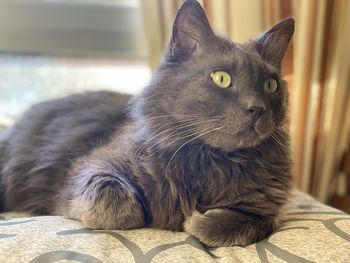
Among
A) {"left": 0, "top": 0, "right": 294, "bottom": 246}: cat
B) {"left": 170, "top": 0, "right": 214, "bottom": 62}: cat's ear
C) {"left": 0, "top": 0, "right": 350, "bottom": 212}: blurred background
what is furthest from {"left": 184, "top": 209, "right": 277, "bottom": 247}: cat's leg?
{"left": 0, "top": 0, "right": 350, "bottom": 212}: blurred background

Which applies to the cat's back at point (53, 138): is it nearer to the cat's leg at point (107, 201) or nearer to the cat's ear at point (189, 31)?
the cat's leg at point (107, 201)

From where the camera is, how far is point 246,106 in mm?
1010

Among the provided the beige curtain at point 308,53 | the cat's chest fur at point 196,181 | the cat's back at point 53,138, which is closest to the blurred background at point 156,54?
the beige curtain at point 308,53

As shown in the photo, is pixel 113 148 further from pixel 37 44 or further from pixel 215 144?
pixel 37 44

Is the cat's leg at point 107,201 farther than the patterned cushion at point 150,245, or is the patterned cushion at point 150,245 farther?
the cat's leg at point 107,201

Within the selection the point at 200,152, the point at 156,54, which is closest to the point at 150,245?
the point at 200,152

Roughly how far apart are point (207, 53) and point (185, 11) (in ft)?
0.39

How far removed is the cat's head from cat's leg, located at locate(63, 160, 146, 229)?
0.49 feet

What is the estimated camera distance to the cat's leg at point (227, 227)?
101 centimetres

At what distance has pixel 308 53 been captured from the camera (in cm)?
182

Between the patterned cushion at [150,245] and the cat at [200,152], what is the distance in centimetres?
5

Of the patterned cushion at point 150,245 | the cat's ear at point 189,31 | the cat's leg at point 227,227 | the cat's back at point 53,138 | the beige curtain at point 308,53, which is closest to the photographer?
the patterned cushion at point 150,245

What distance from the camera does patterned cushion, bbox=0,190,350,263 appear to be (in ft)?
2.89

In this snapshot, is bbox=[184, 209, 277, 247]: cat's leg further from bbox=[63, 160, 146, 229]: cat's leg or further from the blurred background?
the blurred background
